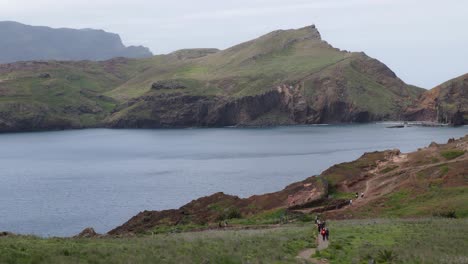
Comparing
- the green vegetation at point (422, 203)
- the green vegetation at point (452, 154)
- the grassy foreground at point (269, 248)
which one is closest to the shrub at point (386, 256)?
the grassy foreground at point (269, 248)

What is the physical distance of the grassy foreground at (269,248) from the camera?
26609 millimetres

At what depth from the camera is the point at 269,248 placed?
33.1 m

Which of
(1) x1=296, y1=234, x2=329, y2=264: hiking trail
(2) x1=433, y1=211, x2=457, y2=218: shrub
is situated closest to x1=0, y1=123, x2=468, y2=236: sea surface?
(2) x1=433, y1=211, x2=457, y2=218: shrub

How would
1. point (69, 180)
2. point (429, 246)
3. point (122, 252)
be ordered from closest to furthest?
point (122, 252) < point (429, 246) < point (69, 180)

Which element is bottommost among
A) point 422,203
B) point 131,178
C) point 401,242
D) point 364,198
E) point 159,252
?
point 131,178

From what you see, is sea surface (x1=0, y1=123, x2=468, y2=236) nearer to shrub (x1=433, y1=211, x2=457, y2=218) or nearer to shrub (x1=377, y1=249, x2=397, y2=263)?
shrub (x1=433, y1=211, x2=457, y2=218)

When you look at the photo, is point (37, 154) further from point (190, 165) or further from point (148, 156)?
point (190, 165)

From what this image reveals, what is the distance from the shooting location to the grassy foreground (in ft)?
87.3

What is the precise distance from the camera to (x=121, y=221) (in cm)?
8494

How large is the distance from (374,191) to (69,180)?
84.3 meters

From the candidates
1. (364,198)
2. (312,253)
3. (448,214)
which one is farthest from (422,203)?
(312,253)

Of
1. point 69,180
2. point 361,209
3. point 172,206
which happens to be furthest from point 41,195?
point 361,209

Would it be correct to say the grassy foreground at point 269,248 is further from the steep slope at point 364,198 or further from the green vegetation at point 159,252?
the steep slope at point 364,198

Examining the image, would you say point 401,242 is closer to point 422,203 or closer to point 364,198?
point 422,203
